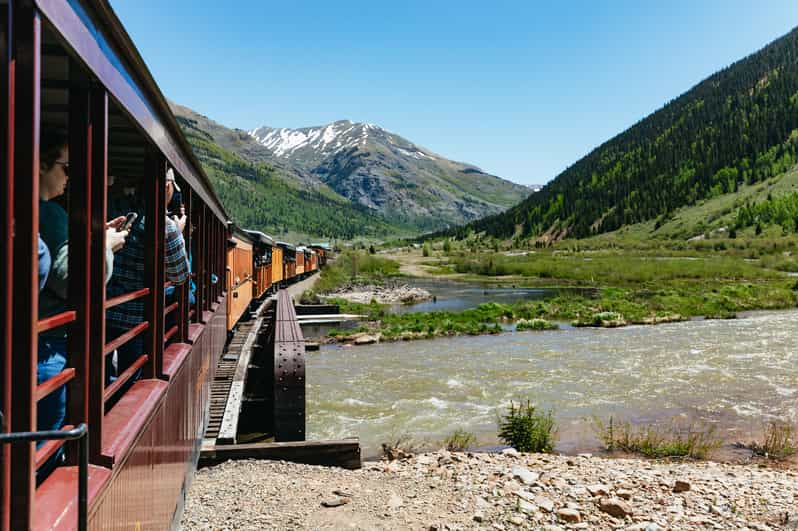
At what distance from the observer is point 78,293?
2.04m

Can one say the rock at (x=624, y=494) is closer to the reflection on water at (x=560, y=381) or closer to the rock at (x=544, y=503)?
the rock at (x=544, y=503)

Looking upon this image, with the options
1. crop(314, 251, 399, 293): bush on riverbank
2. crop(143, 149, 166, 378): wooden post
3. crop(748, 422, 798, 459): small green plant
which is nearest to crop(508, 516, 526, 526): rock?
crop(143, 149, 166, 378): wooden post

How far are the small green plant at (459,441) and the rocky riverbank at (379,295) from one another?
1028 inches

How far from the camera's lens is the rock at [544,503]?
653 cm

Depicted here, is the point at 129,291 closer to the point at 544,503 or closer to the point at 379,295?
the point at 544,503

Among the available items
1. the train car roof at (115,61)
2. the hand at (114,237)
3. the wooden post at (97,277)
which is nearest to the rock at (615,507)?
the train car roof at (115,61)

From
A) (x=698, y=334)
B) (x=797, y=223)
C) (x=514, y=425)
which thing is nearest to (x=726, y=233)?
(x=797, y=223)

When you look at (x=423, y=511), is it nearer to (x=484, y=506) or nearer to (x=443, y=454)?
(x=484, y=506)

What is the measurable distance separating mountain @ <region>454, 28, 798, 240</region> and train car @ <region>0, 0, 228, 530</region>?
311 feet

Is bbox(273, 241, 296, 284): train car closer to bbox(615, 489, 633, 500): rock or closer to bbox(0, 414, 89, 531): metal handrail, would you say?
bbox(615, 489, 633, 500): rock

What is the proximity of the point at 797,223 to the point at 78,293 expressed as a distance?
3531 inches

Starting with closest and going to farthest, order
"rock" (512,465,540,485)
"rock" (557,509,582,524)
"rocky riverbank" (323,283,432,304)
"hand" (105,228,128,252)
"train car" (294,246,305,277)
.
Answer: "hand" (105,228,128,252)
"rock" (557,509,582,524)
"rock" (512,465,540,485)
"rocky riverbank" (323,283,432,304)
"train car" (294,246,305,277)

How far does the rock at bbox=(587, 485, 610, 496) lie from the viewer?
7.07m

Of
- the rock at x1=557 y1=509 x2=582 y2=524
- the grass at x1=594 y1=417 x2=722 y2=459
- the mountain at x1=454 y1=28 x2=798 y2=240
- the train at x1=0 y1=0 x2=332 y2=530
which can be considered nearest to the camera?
the train at x1=0 y1=0 x2=332 y2=530
